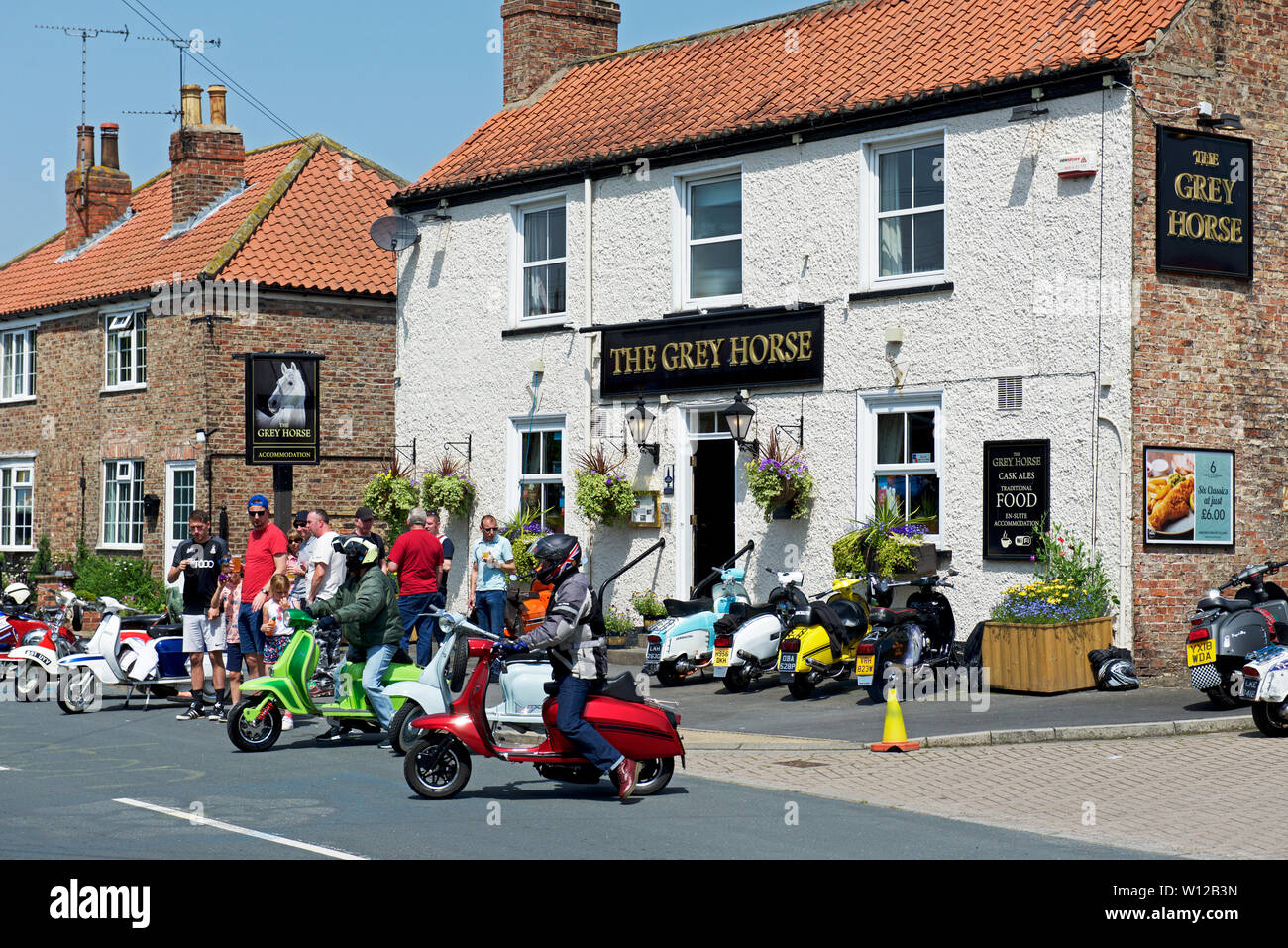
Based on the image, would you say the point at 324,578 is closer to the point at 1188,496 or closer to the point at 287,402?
the point at 287,402

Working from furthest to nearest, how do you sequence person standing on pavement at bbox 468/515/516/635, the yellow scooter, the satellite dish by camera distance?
the satellite dish
person standing on pavement at bbox 468/515/516/635
the yellow scooter

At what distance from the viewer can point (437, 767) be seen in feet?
33.9

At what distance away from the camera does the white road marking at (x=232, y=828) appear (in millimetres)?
8352

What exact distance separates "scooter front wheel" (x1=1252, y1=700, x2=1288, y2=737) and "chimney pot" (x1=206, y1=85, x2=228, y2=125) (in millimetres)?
23987

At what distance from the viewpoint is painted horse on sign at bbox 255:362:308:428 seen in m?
21.3

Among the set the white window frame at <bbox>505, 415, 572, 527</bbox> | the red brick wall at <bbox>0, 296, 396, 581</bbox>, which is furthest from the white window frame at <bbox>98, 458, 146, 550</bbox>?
the white window frame at <bbox>505, 415, 572, 527</bbox>

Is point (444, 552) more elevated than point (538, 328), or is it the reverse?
point (538, 328)

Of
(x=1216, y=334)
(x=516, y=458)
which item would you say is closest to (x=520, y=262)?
(x=516, y=458)

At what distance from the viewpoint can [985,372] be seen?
656 inches

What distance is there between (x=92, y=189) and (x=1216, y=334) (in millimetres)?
25997

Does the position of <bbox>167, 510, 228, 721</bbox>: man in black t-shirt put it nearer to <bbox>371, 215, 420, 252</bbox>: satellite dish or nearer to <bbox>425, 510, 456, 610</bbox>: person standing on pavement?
<bbox>425, 510, 456, 610</bbox>: person standing on pavement

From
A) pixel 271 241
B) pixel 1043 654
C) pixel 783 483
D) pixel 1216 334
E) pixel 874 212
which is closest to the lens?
pixel 1043 654

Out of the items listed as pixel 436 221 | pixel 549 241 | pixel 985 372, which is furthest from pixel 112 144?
pixel 985 372
